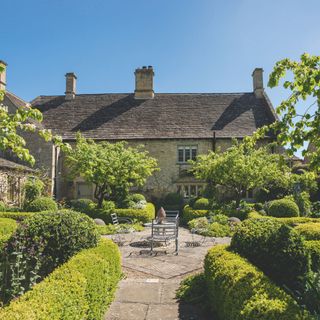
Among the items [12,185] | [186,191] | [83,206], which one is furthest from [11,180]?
[186,191]

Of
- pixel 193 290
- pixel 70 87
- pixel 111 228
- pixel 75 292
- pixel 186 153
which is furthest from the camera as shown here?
pixel 70 87

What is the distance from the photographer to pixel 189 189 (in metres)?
23.9

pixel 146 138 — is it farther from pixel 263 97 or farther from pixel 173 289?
pixel 173 289

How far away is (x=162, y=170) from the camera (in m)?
24.1

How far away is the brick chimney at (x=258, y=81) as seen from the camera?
89.6 ft

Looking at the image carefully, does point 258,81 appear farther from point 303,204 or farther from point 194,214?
point 194,214

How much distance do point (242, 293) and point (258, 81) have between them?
1014 inches

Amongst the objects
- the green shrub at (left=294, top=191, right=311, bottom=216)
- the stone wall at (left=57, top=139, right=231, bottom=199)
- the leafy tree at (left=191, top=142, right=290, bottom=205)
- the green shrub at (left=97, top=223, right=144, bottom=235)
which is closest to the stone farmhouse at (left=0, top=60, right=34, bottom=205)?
the stone wall at (left=57, top=139, right=231, bottom=199)

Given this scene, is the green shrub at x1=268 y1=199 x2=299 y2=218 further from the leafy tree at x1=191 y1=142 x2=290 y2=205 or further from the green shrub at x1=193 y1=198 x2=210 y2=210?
the green shrub at x1=193 y1=198 x2=210 y2=210

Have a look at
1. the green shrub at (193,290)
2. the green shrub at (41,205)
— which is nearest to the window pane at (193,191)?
the green shrub at (41,205)

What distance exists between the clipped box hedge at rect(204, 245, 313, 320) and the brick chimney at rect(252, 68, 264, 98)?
23.6 meters

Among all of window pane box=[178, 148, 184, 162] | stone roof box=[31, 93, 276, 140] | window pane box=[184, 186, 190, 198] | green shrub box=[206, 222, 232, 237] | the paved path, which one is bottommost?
the paved path

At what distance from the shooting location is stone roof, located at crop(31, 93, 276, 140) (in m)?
24.7

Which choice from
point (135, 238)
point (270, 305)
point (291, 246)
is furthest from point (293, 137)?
point (135, 238)
